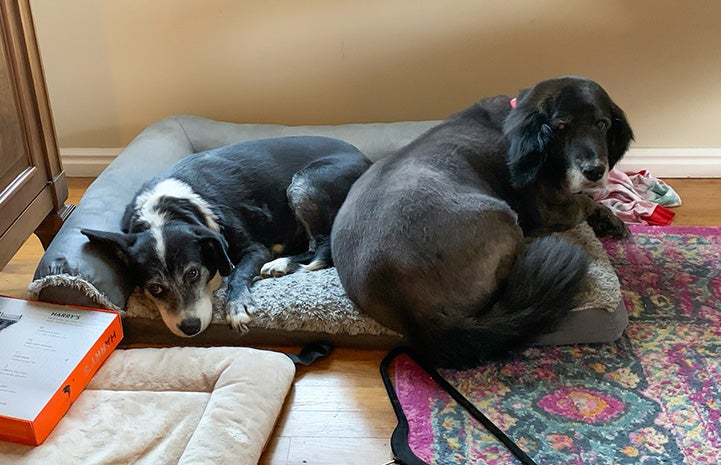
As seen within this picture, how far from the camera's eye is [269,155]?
2703mm

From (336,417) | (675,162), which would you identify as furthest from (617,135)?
(336,417)

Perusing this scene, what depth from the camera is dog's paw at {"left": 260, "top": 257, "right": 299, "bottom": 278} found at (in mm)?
2475

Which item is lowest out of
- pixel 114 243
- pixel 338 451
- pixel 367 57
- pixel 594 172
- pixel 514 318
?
pixel 338 451

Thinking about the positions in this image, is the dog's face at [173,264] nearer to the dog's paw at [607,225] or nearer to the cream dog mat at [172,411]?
the cream dog mat at [172,411]

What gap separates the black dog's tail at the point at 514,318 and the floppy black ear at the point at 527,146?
34cm

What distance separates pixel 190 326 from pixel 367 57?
150 centimetres

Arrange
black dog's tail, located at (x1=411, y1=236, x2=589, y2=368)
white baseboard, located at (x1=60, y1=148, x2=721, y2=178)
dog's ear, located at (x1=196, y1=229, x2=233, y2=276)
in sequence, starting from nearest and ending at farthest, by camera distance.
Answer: black dog's tail, located at (x1=411, y1=236, x2=589, y2=368) < dog's ear, located at (x1=196, y1=229, x2=233, y2=276) < white baseboard, located at (x1=60, y1=148, x2=721, y2=178)

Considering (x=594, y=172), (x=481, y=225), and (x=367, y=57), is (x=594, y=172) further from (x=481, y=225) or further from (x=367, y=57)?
(x=367, y=57)

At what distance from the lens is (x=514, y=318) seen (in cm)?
204

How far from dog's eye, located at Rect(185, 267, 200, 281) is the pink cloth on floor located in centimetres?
157

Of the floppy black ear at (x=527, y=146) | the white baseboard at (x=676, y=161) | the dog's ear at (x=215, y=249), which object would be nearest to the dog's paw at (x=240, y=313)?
the dog's ear at (x=215, y=249)

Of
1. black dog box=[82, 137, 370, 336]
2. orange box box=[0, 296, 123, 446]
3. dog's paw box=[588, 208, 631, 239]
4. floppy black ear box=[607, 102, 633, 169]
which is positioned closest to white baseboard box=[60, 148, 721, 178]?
dog's paw box=[588, 208, 631, 239]

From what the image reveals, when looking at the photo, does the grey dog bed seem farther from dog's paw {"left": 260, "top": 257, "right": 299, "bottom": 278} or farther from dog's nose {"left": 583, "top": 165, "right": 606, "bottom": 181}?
dog's nose {"left": 583, "top": 165, "right": 606, "bottom": 181}

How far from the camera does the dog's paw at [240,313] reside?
→ 2.22 meters
